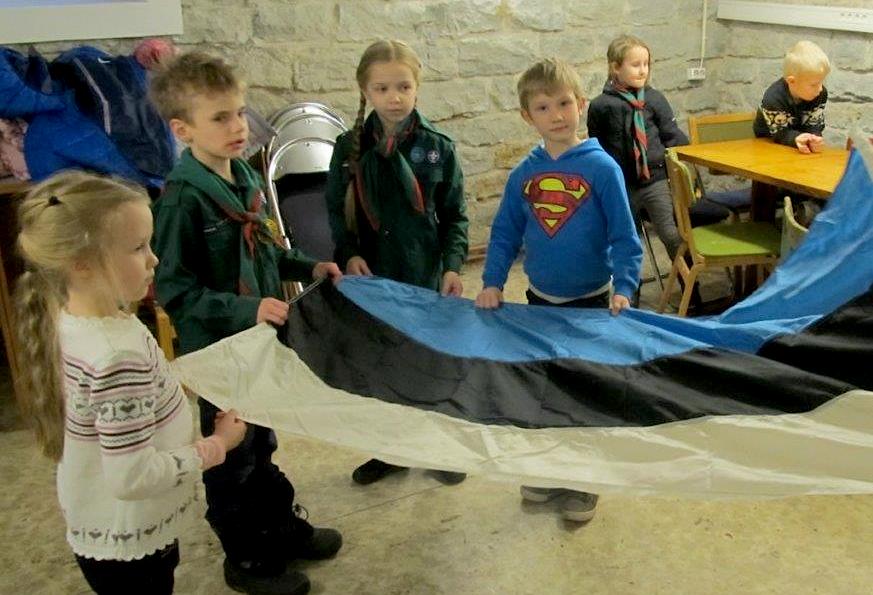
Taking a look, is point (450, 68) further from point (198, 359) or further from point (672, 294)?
point (198, 359)

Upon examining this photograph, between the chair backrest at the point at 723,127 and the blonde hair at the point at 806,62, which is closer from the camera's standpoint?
the blonde hair at the point at 806,62

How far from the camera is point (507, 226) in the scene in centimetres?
238

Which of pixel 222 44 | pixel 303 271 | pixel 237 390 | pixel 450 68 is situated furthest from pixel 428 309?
pixel 450 68

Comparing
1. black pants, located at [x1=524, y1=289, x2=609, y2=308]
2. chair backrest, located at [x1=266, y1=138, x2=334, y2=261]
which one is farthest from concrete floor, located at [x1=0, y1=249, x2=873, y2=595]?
chair backrest, located at [x1=266, y1=138, x2=334, y2=261]

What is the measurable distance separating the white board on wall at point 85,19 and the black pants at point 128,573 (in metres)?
2.44

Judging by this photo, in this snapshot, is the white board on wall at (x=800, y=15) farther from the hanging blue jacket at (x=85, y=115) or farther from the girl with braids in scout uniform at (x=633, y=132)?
the hanging blue jacket at (x=85, y=115)

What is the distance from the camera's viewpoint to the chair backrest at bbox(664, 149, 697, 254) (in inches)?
132

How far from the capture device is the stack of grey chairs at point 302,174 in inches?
130

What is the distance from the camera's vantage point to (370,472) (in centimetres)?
265

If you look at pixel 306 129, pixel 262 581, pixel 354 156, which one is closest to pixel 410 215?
pixel 354 156

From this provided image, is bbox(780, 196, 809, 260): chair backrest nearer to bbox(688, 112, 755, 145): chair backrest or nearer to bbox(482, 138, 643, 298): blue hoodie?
bbox(482, 138, 643, 298): blue hoodie

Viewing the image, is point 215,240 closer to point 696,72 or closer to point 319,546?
point 319,546

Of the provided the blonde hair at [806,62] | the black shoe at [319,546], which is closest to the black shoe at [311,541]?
the black shoe at [319,546]

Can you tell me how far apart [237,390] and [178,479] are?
1.30 feet
